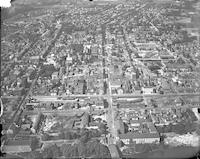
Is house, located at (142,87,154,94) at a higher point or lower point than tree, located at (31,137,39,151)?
lower

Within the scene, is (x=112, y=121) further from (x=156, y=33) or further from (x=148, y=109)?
(x=156, y=33)

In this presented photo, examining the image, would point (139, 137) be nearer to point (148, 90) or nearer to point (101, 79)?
point (148, 90)

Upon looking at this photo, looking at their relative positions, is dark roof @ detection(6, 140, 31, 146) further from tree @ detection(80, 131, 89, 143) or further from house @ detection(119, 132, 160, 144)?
house @ detection(119, 132, 160, 144)

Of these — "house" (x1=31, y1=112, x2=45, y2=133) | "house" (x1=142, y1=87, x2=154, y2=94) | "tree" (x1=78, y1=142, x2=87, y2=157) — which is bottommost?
"house" (x1=142, y1=87, x2=154, y2=94)

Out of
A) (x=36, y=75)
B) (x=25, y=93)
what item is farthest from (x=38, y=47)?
(x=25, y=93)

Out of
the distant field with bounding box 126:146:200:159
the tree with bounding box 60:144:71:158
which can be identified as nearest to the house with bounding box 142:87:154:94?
the distant field with bounding box 126:146:200:159

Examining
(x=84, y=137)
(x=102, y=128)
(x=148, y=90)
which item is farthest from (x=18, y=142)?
(x=148, y=90)

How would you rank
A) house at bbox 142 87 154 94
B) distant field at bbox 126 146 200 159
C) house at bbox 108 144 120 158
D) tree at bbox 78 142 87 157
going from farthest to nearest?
house at bbox 142 87 154 94, house at bbox 108 144 120 158, tree at bbox 78 142 87 157, distant field at bbox 126 146 200 159
